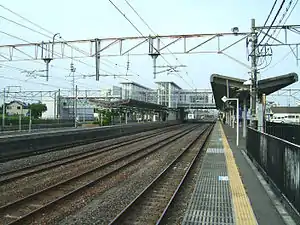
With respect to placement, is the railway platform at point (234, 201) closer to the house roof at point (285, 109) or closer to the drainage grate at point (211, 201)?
the drainage grate at point (211, 201)

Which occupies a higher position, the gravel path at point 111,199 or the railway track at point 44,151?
the railway track at point 44,151

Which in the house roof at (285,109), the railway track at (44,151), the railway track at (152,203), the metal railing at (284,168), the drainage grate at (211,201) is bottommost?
the railway track at (152,203)

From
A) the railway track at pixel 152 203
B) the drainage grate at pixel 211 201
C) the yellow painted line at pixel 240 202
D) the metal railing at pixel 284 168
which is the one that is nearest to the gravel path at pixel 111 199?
the railway track at pixel 152 203

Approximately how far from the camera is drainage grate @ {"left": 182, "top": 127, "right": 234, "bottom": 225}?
6133mm

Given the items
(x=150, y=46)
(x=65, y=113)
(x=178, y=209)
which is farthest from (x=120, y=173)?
(x=65, y=113)

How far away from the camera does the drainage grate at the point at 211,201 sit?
613 centimetres

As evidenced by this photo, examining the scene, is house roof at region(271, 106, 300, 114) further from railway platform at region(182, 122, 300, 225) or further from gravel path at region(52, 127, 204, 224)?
railway platform at region(182, 122, 300, 225)

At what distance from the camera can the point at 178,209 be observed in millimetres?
7113

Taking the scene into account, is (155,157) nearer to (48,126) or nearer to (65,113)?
(48,126)

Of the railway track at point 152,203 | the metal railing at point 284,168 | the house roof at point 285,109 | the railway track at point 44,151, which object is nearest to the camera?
the metal railing at point 284,168

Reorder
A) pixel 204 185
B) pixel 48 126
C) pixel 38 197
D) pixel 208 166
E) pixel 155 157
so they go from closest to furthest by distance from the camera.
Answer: pixel 38 197 → pixel 204 185 → pixel 208 166 → pixel 155 157 → pixel 48 126

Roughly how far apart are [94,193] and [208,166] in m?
5.28

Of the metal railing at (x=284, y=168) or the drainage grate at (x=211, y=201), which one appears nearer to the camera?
the metal railing at (x=284, y=168)

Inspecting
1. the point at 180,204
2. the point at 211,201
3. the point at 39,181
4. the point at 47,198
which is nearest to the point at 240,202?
the point at 211,201
